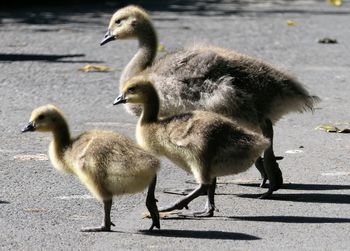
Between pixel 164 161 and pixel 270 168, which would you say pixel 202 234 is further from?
pixel 164 161

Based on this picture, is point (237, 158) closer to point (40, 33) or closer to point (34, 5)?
point (40, 33)

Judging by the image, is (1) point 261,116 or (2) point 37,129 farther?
(1) point 261,116

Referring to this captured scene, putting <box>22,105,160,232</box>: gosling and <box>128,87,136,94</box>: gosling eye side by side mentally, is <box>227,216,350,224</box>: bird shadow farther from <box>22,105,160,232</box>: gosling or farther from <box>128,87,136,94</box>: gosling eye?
<box>128,87,136,94</box>: gosling eye

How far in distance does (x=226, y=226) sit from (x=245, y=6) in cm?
1692

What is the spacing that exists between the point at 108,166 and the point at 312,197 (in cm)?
188

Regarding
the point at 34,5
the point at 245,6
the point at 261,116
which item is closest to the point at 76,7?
the point at 34,5

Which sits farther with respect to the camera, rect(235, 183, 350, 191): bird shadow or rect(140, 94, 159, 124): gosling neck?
rect(235, 183, 350, 191): bird shadow

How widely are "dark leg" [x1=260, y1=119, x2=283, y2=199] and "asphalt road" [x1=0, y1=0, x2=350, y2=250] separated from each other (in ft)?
0.27

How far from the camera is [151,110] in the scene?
7652 millimetres

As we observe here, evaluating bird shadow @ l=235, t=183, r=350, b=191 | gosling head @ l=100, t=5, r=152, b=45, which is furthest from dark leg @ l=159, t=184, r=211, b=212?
gosling head @ l=100, t=5, r=152, b=45

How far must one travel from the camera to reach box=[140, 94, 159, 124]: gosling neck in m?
7.64

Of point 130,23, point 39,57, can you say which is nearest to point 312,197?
point 130,23

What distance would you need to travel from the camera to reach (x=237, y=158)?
7391 mm

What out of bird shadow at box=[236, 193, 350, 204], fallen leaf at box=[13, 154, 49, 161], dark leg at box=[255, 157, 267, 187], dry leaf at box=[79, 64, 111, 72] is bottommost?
dry leaf at box=[79, 64, 111, 72]
